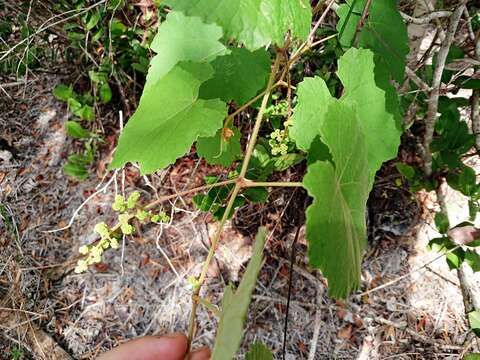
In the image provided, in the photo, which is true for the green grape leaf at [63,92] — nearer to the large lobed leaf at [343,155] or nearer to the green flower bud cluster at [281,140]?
the green flower bud cluster at [281,140]

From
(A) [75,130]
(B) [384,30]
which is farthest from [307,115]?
(A) [75,130]

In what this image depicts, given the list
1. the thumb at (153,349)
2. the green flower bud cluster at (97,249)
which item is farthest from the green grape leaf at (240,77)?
the thumb at (153,349)

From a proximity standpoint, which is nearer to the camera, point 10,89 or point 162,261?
point 162,261

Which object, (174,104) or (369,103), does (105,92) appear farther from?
(369,103)

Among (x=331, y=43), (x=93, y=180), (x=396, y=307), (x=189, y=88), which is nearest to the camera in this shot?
(x=189, y=88)

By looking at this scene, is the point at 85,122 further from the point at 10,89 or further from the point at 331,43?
the point at 331,43

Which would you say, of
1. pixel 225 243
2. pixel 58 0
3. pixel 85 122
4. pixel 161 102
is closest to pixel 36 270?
pixel 85 122
